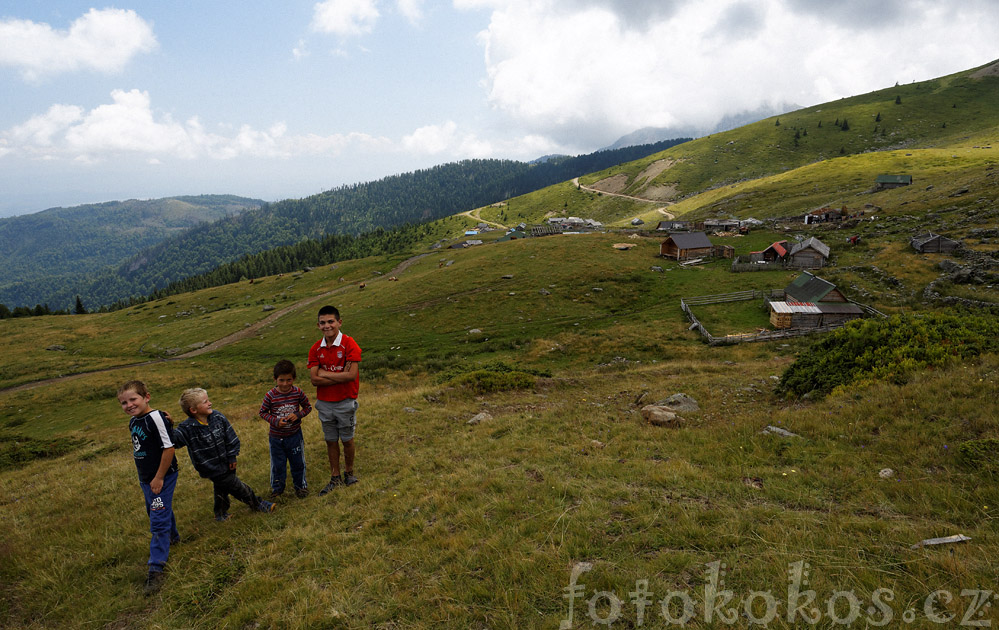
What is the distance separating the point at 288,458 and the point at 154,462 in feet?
8.15

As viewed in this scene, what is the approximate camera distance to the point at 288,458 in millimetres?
8984

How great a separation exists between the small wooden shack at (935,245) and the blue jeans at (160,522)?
2599 inches

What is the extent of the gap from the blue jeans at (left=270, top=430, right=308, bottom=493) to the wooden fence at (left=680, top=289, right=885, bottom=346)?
3078 centimetres

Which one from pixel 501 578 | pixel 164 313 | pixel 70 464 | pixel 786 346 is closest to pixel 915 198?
pixel 786 346

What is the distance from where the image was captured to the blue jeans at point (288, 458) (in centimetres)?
880

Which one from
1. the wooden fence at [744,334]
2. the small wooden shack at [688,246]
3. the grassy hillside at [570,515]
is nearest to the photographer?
the grassy hillside at [570,515]

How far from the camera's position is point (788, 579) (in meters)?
4.63

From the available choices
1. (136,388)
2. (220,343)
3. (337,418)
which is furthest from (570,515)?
(220,343)

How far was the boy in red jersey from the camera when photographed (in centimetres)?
834

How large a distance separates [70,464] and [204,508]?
12.8 metres

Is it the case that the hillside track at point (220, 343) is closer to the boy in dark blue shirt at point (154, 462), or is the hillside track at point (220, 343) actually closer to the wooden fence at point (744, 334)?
the boy in dark blue shirt at point (154, 462)

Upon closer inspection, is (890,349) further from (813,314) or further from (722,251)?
(722,251)

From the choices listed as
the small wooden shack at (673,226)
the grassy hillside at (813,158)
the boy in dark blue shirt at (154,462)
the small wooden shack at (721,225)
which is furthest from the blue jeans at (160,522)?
the grassy hillside at (813,158)

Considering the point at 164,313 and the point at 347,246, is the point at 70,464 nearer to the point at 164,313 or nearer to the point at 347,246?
the point at 164,313
